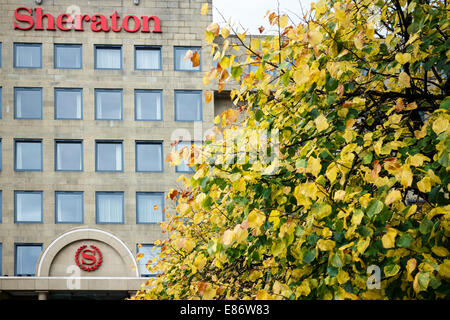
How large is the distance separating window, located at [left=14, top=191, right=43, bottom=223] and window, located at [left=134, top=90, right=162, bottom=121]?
27.7ft

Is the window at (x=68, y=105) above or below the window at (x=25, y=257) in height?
above

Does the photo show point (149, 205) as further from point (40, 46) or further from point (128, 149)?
point (40, 46)

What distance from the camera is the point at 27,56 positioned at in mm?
36688

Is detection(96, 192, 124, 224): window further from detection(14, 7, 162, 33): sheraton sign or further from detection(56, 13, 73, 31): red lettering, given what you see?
detection(56, 13, 73, 31): red lettering

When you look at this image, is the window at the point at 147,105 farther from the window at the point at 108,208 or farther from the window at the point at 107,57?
the window at the point at 108,208

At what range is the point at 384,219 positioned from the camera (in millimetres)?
4844

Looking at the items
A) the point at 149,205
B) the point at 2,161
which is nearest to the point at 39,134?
the point at 2,161

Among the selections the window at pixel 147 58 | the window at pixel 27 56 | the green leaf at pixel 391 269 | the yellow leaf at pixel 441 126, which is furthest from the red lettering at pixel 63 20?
the green leaf at pixel 391 269

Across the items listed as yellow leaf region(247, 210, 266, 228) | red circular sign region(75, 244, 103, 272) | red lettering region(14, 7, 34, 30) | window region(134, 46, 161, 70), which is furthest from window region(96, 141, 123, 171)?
yellow leaf region(247, 210, 266, 228)

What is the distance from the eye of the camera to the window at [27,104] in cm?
3625

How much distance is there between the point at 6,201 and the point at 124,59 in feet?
39.8

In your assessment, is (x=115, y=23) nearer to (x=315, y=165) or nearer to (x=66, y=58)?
(x=66, y=58)

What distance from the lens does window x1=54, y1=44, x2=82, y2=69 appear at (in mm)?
36969

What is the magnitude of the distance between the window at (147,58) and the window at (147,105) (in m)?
1.78
